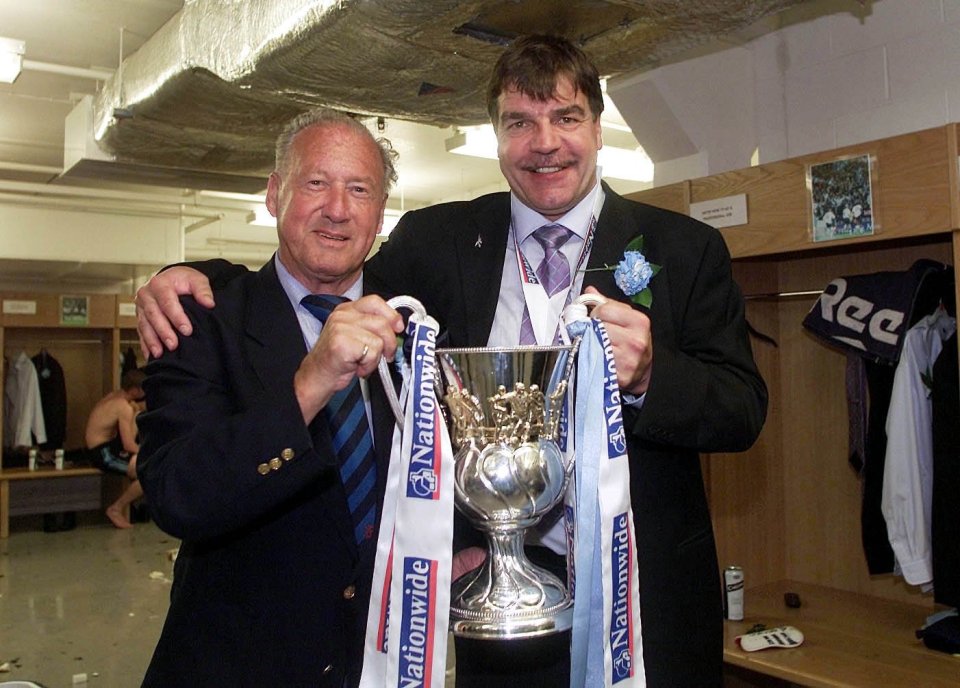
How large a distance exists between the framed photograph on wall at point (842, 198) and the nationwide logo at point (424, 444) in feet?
6.00

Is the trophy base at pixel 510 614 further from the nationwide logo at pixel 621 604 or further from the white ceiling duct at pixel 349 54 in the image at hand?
the white ceiling duct at pixel 349 54

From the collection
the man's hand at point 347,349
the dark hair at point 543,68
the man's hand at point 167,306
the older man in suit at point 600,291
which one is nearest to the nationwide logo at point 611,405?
the older man in suit at point 600,291

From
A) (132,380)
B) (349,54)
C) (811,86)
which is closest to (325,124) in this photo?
(349,54)

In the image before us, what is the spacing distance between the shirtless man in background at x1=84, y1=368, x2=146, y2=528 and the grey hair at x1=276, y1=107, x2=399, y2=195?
7.18 metres

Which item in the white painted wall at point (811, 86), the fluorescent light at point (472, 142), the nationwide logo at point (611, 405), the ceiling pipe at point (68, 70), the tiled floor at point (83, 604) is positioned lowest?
the tiled floor at point (83, 604)

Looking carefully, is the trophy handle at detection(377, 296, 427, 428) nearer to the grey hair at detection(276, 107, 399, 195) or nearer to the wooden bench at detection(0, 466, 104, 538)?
the grey hair at detection(276, 107, 399, 195)

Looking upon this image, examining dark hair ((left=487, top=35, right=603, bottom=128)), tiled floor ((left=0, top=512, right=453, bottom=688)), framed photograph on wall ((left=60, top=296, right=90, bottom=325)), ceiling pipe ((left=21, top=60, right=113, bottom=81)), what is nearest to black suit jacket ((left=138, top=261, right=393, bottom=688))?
dark hair ((left=487, top=35, right=603, bottom=128))

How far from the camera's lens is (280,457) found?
1.16 metres

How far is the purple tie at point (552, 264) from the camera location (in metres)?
1.55

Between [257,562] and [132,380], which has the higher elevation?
Answer: [132,380]

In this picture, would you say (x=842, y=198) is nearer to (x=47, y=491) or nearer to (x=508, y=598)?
(x=508, y=598)

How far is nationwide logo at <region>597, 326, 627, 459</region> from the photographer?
3.84ft

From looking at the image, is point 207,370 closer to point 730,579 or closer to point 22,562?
point 730,579

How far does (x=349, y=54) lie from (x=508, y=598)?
7.67 feet
